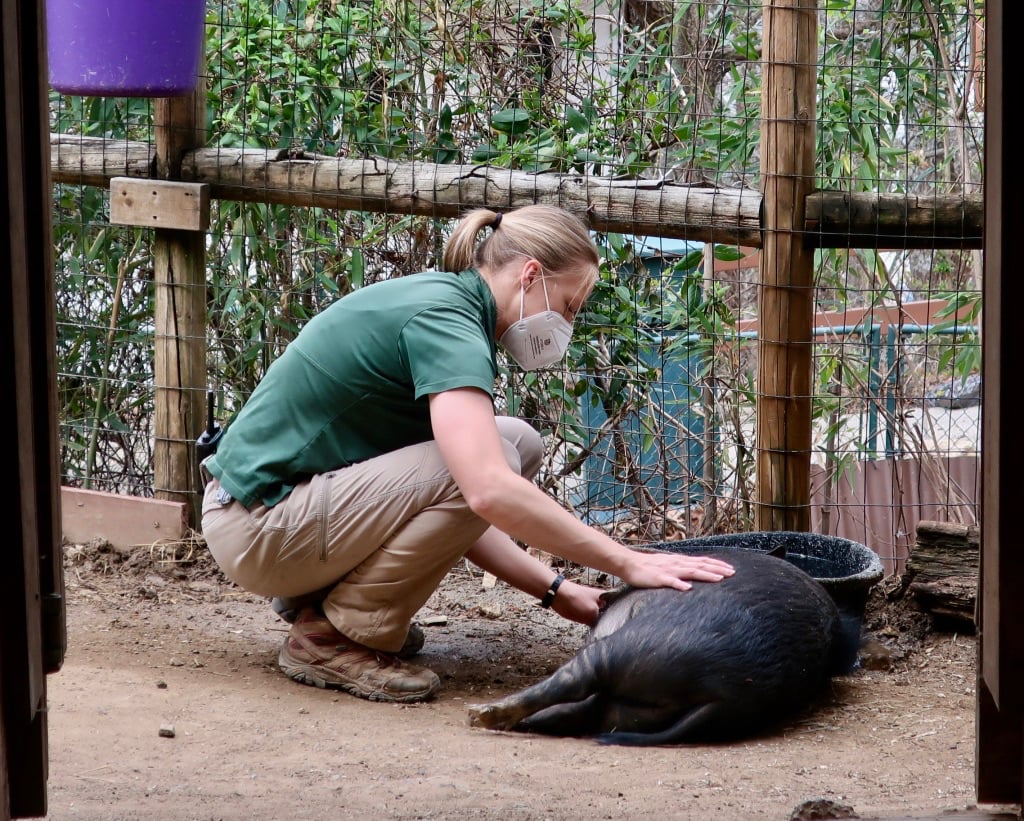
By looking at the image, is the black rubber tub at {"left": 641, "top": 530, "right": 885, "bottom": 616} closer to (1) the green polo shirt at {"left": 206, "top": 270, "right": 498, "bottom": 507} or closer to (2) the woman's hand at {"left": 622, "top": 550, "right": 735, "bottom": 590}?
(2) the woman's hand at {"left": 622, "top": 550, "right": 735, "bottom": 590}

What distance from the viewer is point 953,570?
409 cm

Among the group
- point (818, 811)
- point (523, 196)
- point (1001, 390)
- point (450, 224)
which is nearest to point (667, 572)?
point (818, 811)

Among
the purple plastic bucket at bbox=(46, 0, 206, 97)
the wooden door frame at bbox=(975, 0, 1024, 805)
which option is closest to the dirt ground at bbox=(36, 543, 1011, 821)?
the wooden door frame at bbox=(975, 0, 1024, 805)

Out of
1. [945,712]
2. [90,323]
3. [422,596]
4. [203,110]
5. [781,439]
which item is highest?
[203,110]

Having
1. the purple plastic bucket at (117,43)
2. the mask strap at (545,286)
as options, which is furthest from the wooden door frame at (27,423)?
the purple plastic bucket at (117,43)

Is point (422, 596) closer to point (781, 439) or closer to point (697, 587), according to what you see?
point (697, 587)

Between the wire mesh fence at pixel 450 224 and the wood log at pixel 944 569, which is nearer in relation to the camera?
the wood log at pixel 944 569

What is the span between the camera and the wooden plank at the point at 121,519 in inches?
191

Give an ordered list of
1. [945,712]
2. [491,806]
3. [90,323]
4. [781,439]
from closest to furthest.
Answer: [491,806]
[945,712]
[781,439]
[90,323]

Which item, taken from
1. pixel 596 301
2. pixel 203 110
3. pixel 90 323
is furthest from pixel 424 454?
pixel 90 323

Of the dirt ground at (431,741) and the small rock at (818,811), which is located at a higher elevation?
the small rock at (818,811)

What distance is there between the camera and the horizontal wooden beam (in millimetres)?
4285

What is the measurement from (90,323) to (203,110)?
1.16 meters

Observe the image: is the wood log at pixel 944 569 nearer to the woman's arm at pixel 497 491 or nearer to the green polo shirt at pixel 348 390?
the woman's arm at pixel 497 491
